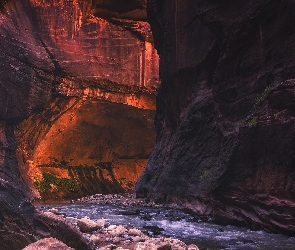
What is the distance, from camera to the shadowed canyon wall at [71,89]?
19984 millimetres

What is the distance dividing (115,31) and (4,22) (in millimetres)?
7626

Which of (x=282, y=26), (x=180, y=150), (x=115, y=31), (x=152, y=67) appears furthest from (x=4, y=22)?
(x=282, y=26)

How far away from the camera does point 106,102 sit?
23.2 m

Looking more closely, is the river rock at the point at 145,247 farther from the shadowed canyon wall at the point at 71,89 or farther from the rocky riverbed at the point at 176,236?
the shadowed canyon wall at the point at 71,89

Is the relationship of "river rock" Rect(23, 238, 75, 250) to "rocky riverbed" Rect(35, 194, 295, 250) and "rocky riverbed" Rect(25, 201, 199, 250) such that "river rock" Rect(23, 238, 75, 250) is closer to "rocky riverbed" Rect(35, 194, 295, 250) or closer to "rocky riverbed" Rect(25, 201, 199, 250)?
"rocky riverbed" Rect(25, 201, 199, 250)

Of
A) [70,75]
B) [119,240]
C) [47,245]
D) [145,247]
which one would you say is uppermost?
[70,75]

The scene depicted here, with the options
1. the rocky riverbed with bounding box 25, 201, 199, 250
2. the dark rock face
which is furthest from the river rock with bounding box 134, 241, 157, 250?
the dark rock face

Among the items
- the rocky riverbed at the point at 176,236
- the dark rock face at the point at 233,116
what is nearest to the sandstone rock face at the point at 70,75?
the dark rock face at the point at 233,116

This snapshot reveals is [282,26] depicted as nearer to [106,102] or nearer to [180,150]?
[180,150]

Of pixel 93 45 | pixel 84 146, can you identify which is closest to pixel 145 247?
pixel 93 45

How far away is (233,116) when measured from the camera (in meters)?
11.5

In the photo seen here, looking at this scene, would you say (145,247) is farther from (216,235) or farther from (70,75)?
(70,75)

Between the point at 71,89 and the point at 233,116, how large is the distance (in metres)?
13.6

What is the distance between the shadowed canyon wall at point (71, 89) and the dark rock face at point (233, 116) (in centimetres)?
623
